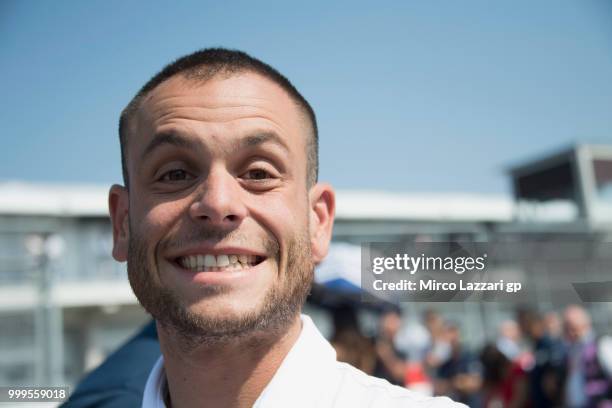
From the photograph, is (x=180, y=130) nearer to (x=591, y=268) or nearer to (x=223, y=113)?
(x=223, y=113)

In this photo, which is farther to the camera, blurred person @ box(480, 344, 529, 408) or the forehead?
blurred person @ box(480, 344, 529, 408)

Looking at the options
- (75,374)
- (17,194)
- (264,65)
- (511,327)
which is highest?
(17,194)

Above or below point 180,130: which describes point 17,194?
above

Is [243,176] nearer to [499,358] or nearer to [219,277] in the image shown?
[219,277]

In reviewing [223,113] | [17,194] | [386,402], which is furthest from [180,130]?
[17,194]

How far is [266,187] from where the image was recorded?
1356 mm

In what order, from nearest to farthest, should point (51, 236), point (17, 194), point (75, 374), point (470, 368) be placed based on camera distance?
point (51, 236)
point (470, 368)
point (75, 374)
point (17, 194)

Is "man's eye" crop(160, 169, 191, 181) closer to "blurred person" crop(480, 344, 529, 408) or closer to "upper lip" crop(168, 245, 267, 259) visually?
"upper lip" crop(168, 245, 267, 259)

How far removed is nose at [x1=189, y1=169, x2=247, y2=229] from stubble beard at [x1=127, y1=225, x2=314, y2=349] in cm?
11

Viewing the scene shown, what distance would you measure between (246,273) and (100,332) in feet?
43.8

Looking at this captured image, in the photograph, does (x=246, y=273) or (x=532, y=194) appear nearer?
(x=246, y=273)

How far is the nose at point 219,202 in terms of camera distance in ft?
4.17

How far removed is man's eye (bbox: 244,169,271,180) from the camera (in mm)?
1356

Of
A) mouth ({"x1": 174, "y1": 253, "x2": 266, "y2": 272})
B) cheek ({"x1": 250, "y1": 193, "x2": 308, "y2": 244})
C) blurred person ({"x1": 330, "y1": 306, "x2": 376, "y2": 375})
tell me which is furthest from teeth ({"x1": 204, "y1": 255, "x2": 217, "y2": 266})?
blurred person ({"x1": 330, "y1": 306, "x2": 376, "y2": 375})
